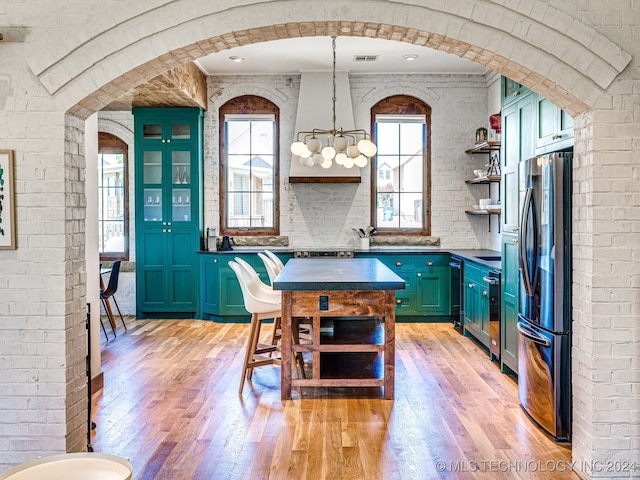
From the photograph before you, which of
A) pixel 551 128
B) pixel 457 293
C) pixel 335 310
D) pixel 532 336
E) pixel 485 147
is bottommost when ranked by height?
pixel 457 293

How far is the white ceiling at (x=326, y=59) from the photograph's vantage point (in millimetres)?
6333

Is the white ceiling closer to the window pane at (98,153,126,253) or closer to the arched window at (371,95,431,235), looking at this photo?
the arched window at (371,95,431,235)

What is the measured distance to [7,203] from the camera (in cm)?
288

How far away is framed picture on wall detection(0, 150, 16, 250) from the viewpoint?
113 inches

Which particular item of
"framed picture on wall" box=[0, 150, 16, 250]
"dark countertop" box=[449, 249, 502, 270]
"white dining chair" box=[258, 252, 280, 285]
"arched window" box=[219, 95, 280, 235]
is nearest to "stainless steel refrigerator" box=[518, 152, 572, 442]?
"dark countertop" box=[449, 249, 502, 270]

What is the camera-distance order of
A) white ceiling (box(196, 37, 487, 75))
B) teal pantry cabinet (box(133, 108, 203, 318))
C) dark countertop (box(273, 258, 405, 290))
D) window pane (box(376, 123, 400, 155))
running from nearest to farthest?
dark countertop (box(273, 258, 405, 290)), white ceiling (box(196, 37, 487, 75)), teal pantry cabinet (box(133, 108, 203, 318)), window pane (box(376, 123, 400, 155))

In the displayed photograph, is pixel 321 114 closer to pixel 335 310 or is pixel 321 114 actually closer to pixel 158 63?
pixel 335 310

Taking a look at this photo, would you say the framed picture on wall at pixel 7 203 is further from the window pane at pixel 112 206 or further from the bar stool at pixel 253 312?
the window pane at pixel 112 206

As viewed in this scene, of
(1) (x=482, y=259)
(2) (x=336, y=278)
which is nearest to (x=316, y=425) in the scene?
(2) (x=336, y=278)

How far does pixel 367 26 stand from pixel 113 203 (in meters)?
5.97

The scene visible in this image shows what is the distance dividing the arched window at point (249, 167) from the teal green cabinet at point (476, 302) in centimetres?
284

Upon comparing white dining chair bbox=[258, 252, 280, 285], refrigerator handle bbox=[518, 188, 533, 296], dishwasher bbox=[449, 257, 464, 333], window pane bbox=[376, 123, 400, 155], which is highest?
window pane bbox=[376, 123, 400, 155]

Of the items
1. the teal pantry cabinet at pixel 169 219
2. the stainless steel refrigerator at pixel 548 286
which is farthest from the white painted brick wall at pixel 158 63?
the teal pantry cabinet at pixel 169 219

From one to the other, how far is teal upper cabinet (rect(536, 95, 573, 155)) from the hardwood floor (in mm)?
1835
